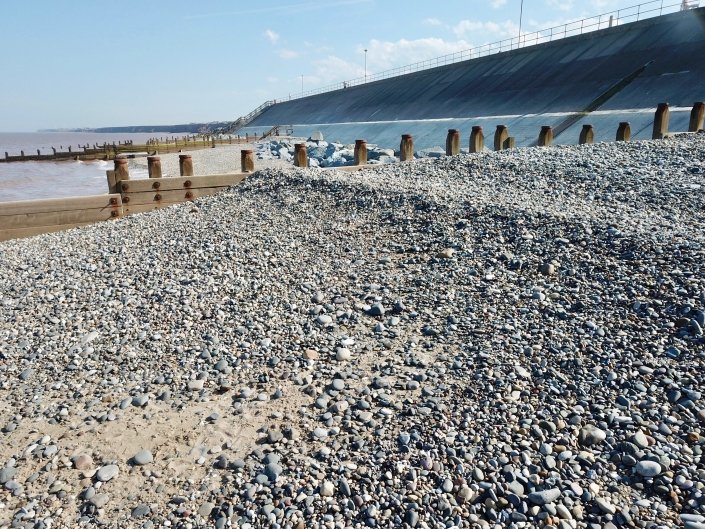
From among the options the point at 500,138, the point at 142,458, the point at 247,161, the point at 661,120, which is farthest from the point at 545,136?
the point at 142,458

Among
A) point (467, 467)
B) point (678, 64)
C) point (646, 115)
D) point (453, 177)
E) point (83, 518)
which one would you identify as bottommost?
point (83, 518)

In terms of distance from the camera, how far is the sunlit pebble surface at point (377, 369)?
3.09 metres

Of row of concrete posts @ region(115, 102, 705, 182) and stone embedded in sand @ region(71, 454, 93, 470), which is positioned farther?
row of concrete posts @ region(115, 102, 705, 182)

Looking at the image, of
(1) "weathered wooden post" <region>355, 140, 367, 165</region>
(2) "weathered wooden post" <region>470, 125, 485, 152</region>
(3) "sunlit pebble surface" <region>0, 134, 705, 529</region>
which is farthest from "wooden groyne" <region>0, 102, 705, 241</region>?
(2) "weathered wooden post" <region>470, 125, 485, 152</region>

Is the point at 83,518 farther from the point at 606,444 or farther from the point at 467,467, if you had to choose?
the point at 606,444

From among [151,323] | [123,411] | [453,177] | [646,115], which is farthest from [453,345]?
[646,115]

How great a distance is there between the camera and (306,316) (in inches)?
215

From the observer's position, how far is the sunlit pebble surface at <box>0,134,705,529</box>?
10.1 feet

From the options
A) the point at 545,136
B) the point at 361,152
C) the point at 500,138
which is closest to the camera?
the point at 361,152

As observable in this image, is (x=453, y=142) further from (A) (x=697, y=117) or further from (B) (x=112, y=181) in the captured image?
(B) (x=112, y=181)

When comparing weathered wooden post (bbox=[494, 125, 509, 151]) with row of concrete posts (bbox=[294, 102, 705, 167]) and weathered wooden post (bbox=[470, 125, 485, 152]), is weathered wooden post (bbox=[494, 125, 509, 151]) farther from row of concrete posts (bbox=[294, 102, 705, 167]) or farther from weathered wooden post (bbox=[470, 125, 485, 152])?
weathered wooden post (bbox=[470, 125, 485, 152])

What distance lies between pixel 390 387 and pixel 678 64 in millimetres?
25670

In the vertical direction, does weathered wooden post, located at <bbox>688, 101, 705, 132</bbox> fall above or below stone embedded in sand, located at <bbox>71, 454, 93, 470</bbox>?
above

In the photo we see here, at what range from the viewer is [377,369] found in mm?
4438
